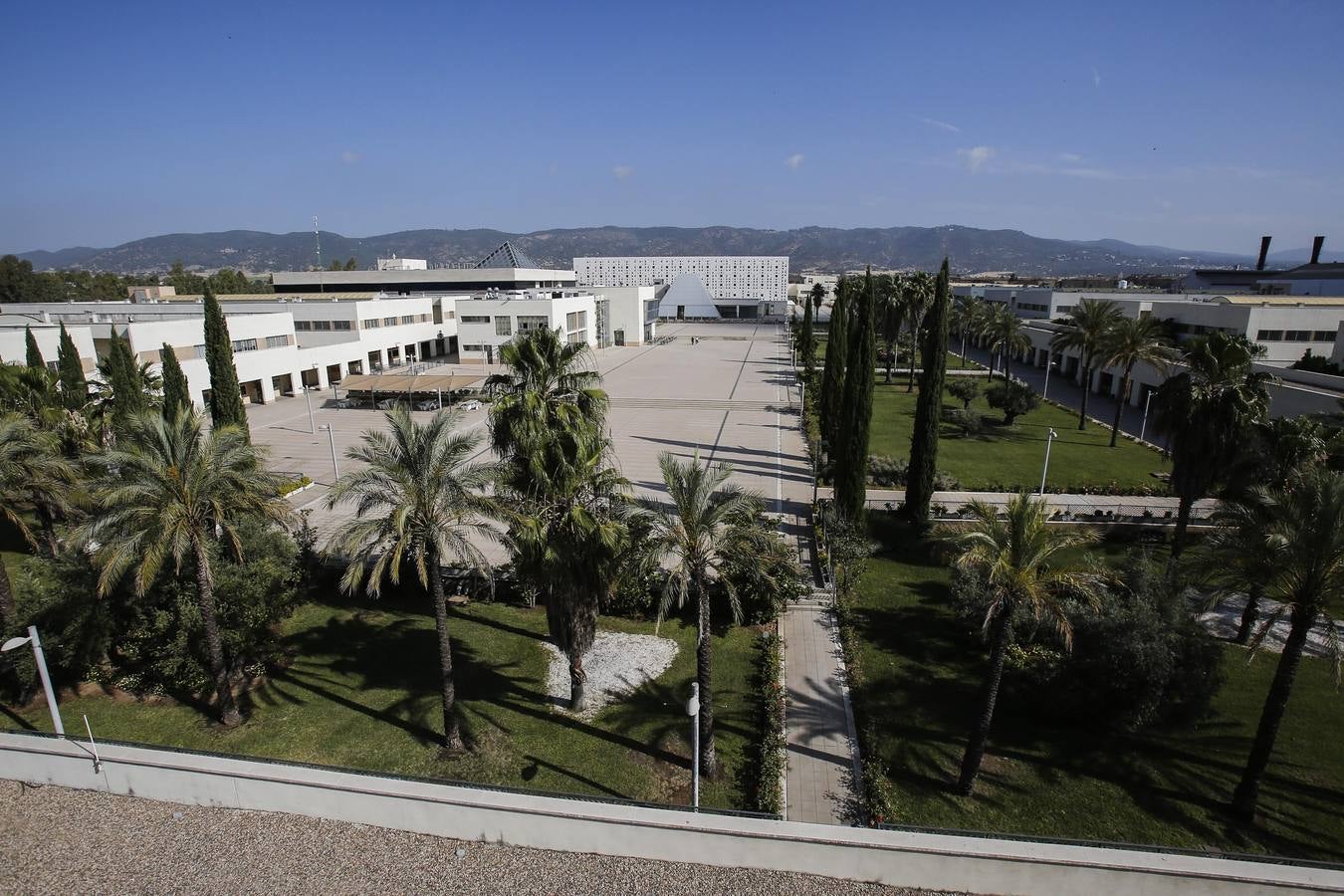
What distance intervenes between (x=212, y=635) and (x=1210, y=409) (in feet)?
73.9

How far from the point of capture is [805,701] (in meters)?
13.7

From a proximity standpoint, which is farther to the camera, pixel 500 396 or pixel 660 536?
pixel 500 396

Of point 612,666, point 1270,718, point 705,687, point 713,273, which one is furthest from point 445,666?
point 713,273

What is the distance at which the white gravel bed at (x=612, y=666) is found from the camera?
14.2m

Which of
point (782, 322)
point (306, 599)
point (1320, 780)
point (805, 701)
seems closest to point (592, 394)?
point (805, 701)

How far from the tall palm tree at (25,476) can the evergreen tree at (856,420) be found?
19958mm

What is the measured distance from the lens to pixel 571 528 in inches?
475

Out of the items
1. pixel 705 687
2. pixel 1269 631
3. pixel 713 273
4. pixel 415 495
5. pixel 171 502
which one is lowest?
pixel 1269 631

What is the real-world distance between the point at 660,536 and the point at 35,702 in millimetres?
13497

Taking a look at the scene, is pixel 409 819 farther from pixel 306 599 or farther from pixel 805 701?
pixel 306 599

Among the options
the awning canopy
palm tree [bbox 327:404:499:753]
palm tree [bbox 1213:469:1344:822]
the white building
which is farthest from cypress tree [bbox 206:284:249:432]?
the white building

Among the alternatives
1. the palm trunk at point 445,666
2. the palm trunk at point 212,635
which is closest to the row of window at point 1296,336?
the palm trunk at point 445,666

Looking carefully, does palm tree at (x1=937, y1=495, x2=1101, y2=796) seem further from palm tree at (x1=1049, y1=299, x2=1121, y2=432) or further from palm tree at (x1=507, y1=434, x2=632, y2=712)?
palm tree at (x1=1049, y1=299, x2=1121, y2=432)

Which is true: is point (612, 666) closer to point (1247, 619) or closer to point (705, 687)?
point (705, 687)
